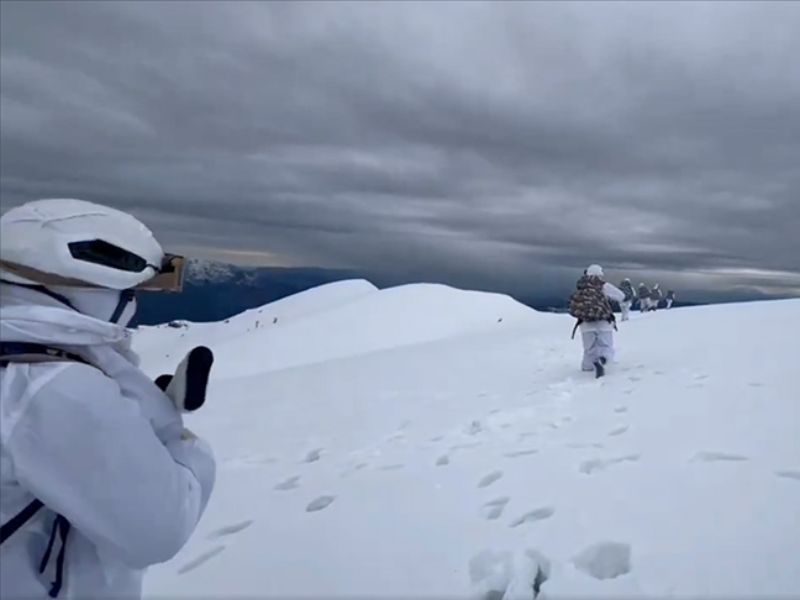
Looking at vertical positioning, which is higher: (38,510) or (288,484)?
(38,510)

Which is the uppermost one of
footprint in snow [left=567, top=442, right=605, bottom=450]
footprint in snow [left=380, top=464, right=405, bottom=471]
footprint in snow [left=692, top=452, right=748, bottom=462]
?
footprint in snow [left=692, top=452, right=748, bottom=462]

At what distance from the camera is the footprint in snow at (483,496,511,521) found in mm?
4000

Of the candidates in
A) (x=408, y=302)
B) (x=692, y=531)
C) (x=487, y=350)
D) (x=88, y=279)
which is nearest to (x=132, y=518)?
(x=88, y=279)

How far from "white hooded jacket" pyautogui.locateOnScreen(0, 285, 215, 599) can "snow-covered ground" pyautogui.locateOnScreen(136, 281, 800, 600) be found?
1.97 meters

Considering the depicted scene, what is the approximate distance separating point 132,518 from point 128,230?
80 centimetres

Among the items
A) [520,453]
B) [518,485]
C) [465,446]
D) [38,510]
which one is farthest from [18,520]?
[465,446]

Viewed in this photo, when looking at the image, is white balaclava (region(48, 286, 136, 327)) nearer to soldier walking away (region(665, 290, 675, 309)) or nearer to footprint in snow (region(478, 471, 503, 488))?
footprint in snow (region(478, 471, 503, 488))

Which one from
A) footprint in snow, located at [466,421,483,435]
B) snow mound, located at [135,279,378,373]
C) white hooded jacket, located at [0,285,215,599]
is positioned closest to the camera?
white hooded jacket, located at [0,285,215,599]

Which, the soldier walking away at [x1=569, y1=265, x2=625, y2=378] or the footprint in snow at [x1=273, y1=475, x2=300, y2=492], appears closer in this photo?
the footprint in snow at [x1=273, y1=475, x2=300, y2=492]

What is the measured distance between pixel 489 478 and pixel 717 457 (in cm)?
173

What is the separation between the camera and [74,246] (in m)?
1.63

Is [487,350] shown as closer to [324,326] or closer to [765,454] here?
[765,454]

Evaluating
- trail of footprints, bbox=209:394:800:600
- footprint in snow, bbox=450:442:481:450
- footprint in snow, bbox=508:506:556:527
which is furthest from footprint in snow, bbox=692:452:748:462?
footprint in snow, bbox=450:442:481:450

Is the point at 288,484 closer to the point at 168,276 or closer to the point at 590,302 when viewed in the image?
the point at 168,276
